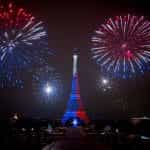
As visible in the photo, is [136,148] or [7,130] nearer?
[136,148]

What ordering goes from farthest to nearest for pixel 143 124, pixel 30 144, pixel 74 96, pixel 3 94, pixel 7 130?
pixel 74 96 < pixel 3 94 < pixel 143 124 < pixel 7 130 < pixel 30 144

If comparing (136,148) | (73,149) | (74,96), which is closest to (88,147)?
(73,149)

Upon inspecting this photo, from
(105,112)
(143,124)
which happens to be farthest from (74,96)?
(143,124)

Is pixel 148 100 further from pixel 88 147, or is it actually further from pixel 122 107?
pixel 88 147

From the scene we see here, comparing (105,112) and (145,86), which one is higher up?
(145,86)

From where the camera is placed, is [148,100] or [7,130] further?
[148,100]

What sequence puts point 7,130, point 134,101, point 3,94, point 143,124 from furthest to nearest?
point 134,101
point 3,94
point 143,124
point 7,130

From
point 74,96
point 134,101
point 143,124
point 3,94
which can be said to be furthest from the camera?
point 74,96

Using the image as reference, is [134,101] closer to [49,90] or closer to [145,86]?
[145,86]

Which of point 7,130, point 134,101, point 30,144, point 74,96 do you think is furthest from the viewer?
point 74,96
